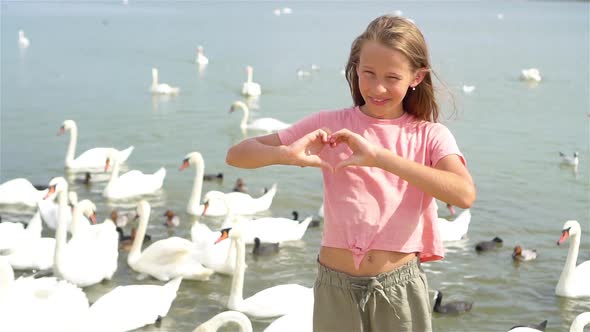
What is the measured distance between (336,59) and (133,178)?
53.7ft

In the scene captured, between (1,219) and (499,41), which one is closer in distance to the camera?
(1,219)

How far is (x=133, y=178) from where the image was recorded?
1007 centimetres

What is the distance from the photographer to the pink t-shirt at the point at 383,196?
9.30 ft

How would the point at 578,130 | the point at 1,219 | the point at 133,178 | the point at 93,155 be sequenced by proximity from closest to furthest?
1. the point at 1,219
2. the point at 133,178
3. the point at 93,155
4. the point at 578,130

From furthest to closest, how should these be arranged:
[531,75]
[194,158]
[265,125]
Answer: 1. [531,75]
2. [265,125]
3. [194,158]

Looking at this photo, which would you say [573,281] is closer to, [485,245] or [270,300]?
[485,245]

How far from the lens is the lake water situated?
748 cm

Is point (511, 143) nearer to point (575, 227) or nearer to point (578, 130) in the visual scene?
point (578, 130)

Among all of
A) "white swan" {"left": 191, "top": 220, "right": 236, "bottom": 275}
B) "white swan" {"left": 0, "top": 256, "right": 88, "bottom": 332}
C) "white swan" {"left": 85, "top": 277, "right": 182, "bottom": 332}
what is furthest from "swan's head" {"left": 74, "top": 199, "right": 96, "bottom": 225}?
"white swan" {"left": 0, "top": 256, "right": 88, "bottom": 332}

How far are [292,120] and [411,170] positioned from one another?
1294cm

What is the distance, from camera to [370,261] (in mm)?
2855

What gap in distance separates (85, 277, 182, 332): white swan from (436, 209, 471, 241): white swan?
3.03 m

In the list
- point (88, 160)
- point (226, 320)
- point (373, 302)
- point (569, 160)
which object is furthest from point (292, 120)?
point (373, 302)

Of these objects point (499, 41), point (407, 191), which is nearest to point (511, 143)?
point (407, 191)
